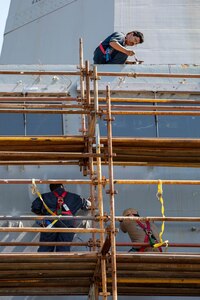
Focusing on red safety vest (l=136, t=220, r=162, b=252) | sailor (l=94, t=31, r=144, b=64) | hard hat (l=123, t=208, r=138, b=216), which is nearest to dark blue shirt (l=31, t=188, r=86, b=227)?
hard hat (l=123, t=208, r=138, b=216)

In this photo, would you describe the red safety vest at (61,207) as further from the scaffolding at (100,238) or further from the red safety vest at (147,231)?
the red safety vest at (147,231)

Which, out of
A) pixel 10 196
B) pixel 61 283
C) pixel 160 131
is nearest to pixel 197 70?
pixel 160 131

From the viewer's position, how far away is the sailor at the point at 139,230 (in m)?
15.0

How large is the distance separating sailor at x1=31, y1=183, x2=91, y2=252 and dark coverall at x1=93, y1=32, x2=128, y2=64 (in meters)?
3.12

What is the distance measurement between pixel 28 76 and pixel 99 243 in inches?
157

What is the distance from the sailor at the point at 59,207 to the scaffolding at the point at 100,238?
0.32m

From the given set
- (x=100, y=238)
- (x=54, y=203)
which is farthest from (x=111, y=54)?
(x=100, y=238)

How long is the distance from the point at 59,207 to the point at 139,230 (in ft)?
3.88

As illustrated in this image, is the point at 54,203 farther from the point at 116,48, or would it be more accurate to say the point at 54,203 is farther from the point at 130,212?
the point at 116,48

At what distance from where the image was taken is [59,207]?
15.0 m

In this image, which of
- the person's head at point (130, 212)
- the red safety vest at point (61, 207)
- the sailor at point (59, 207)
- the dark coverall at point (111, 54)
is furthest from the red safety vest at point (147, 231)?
the dark coverall at point (111, 54)

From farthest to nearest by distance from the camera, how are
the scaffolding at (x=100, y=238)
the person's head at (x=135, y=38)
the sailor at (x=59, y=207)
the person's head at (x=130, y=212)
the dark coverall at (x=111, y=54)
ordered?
the dark coverall at (x=111, y=54)
the person's head at (x=135, y=38)
the sailor at (x=59, y=207)
the person's head at (x=130, y=212)
the scaffolding at (x=100, y=238)

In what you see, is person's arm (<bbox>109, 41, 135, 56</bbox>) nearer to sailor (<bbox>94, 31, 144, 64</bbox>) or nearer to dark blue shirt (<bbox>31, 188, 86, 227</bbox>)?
sailor (<bbox>94, 31, 144, 64</bbox>)

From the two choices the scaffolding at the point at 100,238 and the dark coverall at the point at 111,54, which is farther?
the dark coverall at the point at 111,54
